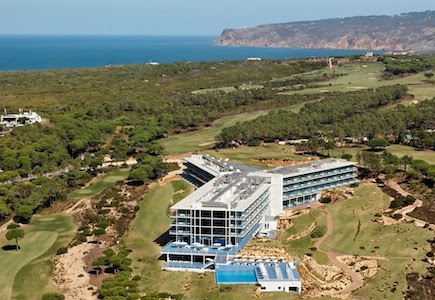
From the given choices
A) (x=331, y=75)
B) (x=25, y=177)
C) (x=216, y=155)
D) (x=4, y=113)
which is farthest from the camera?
(x=331, y=75)

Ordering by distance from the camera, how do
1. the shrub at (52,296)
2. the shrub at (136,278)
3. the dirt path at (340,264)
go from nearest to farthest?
the shrub at (52,296) < the dirt path at (340,264) < the shrub at (136,278)

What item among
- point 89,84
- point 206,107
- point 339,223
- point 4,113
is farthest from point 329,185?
point 89,84

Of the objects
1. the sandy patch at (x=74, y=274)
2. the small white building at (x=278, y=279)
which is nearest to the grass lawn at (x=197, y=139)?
the sandy patch at (x=74, y=274)

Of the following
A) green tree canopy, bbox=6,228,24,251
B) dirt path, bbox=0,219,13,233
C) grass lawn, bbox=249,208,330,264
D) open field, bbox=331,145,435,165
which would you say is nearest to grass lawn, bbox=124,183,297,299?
grass lawn, bbox=249,208,330,264

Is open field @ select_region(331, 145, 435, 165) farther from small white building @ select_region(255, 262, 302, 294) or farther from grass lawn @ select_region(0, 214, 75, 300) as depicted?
grass lawn @ select_region(0, 214, 75, 300)

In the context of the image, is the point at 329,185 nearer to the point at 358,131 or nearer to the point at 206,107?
the point at 358,131

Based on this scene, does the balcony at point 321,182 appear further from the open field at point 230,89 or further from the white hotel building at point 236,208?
the open field at point 230,89
